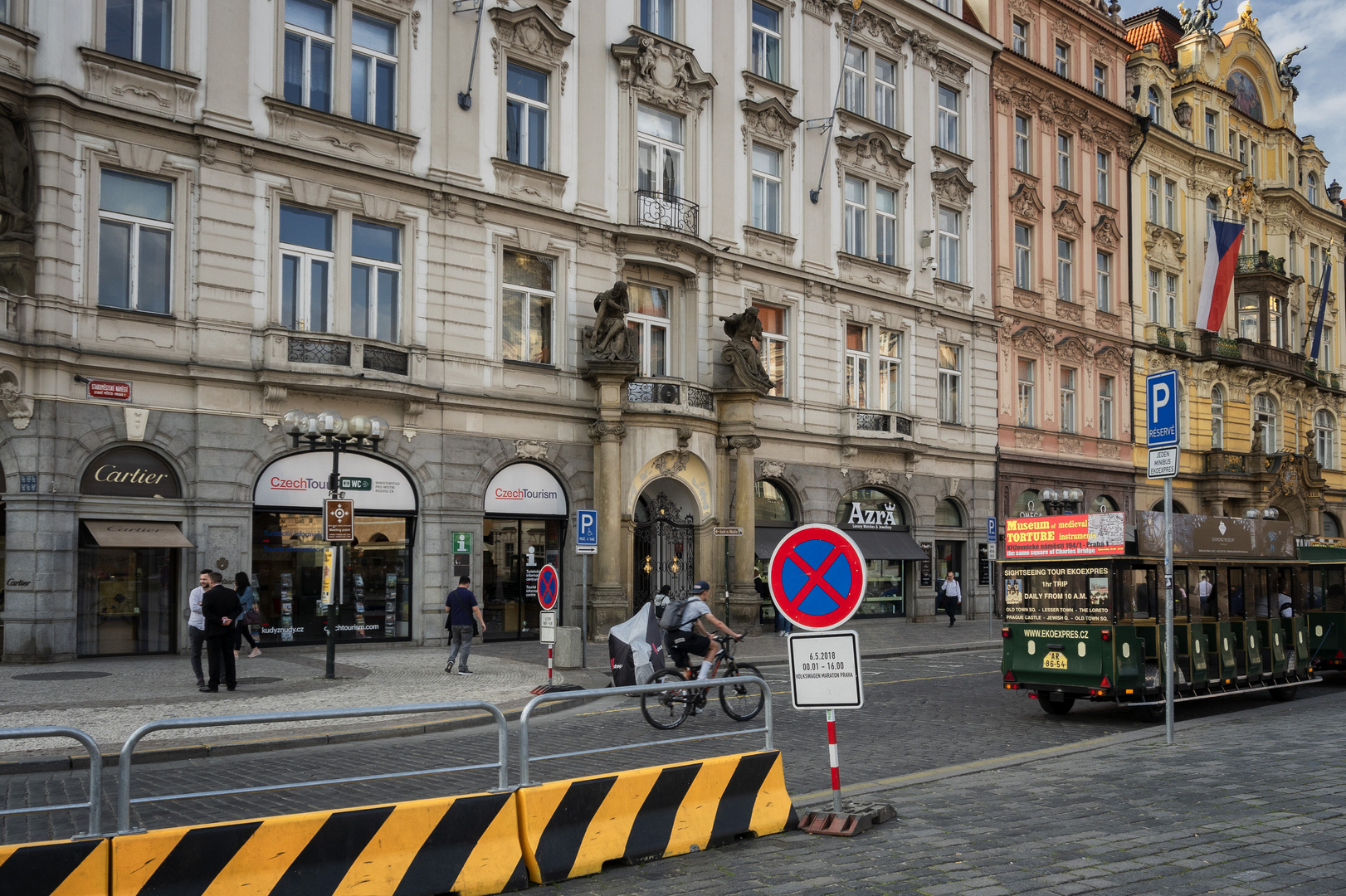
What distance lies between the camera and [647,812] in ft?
25.3

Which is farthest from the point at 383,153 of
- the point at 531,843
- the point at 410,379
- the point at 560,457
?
the point at 531,843

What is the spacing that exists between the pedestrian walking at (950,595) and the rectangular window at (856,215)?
10059 mm

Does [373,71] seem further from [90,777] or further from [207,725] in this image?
[90,777]

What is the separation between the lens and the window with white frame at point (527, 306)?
1021 inches

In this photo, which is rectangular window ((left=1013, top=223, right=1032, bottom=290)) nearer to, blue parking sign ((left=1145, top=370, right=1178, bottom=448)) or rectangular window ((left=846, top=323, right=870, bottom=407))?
rectangular window ((left=846, top=323, right=870, bottom=407))

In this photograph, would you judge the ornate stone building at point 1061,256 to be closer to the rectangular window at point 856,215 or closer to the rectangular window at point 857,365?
the rectangular window at point 856,215

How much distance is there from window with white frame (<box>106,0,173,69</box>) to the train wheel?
18063 mm

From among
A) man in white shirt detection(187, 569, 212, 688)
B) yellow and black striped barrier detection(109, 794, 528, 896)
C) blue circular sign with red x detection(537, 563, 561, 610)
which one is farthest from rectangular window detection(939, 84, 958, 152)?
yellow and black striped barrier detection(109, 794, 528, 896)

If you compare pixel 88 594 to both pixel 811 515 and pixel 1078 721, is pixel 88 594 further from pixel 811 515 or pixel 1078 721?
pixel 811 515

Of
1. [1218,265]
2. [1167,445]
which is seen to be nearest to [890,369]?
[1218,265]

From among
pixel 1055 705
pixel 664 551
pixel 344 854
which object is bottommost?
pixel 1055 705

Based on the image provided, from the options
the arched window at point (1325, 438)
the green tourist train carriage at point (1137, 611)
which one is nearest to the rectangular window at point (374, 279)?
the green tourist train carriage at point (1137, 611)

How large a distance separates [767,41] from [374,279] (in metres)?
14.1

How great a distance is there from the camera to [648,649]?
15.3 m
